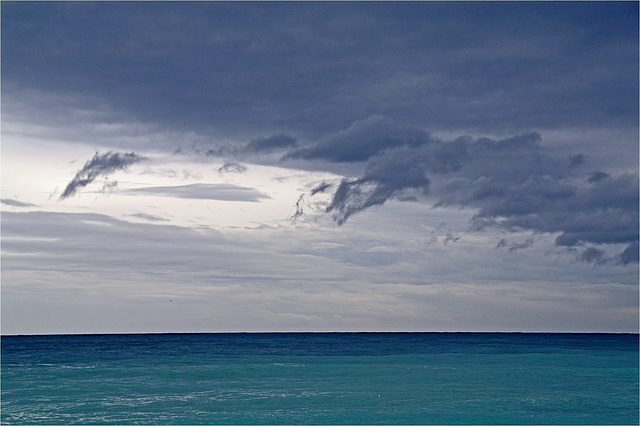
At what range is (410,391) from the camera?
151ft

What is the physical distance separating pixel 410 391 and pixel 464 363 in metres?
30.1

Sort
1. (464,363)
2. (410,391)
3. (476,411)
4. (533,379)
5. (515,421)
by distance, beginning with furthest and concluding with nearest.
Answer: (464,363) → (533,379) → (410,391) → (476,411) → (515,421)

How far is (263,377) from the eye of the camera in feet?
183

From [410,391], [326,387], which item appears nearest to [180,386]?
[326,387]

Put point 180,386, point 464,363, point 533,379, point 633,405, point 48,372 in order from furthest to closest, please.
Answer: point 464,363 → point 48,372 → point 533,379 → point 180,386 → point 633,405

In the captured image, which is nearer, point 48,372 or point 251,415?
point 251,415

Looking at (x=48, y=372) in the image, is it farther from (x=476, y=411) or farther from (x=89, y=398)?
(x=476, y=411)

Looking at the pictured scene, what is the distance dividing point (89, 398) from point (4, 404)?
516 cm

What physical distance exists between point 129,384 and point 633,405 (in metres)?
36.9

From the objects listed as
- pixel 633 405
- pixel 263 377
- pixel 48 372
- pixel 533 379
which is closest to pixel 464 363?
pixel 533 379

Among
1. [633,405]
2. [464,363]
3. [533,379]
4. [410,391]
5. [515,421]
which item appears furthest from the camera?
[464,363]

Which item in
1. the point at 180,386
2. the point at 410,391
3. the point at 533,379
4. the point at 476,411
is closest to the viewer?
the point at 476,411

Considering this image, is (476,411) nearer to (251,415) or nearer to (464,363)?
(251,415)

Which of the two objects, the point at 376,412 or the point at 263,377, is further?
the point at 263,377
